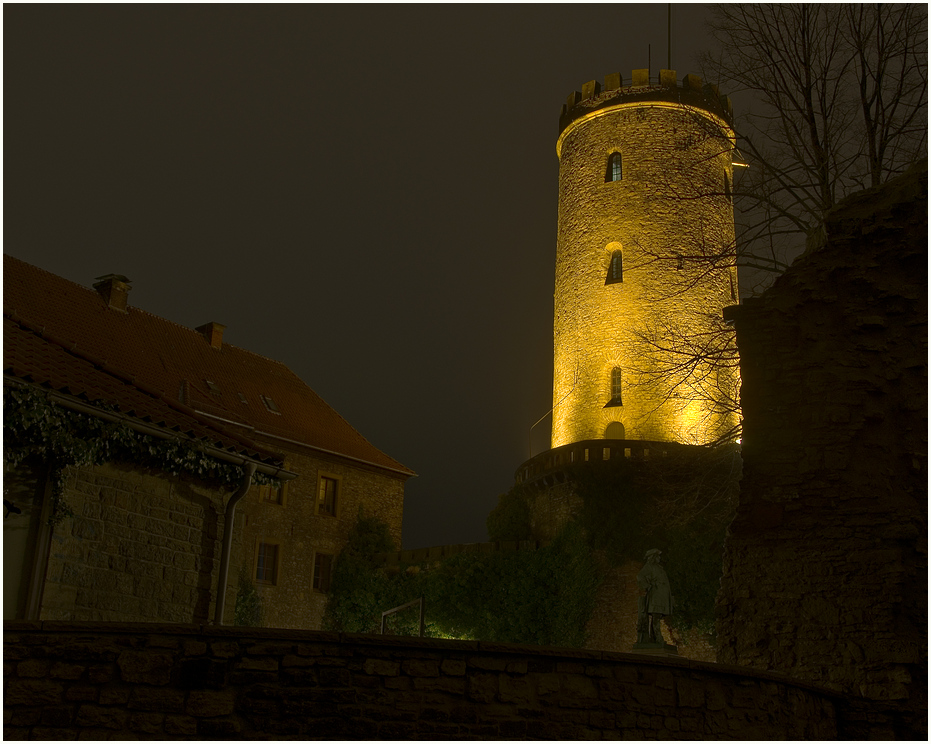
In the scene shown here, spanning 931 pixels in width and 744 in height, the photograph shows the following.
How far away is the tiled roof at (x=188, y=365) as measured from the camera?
25.1 meters

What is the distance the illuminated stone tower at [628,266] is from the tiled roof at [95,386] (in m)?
20.6

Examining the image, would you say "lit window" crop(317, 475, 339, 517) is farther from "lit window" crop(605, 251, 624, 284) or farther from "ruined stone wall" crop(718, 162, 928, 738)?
"ruined stone wall" crop(718, 162, 928, 738)

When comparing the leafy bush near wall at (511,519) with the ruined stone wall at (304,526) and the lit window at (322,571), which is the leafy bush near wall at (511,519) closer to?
the ruined stone wall at (304,526)

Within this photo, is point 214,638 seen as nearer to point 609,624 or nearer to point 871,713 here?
point 871,713

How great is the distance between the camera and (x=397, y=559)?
29969 millimetres

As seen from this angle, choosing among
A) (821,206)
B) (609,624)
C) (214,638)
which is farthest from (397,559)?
(214,638)

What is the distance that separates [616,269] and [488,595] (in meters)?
12.3

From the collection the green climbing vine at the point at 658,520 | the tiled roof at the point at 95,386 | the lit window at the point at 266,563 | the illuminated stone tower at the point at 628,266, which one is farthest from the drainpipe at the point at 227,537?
the illuminated stone tower at the point at 628,266

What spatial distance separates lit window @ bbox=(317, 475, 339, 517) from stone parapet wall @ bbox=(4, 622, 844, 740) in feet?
80.1

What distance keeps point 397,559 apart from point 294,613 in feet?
11.7

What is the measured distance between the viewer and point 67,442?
9031 mm

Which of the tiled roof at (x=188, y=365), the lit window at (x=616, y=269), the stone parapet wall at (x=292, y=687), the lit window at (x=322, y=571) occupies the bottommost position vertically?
the stone parapet wall at (x=292, y=687)

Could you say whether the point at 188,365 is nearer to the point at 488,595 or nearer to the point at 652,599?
the point at 488,595

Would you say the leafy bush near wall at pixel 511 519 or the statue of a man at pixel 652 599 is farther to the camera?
the leafy bush near wall at pixel 511 519
